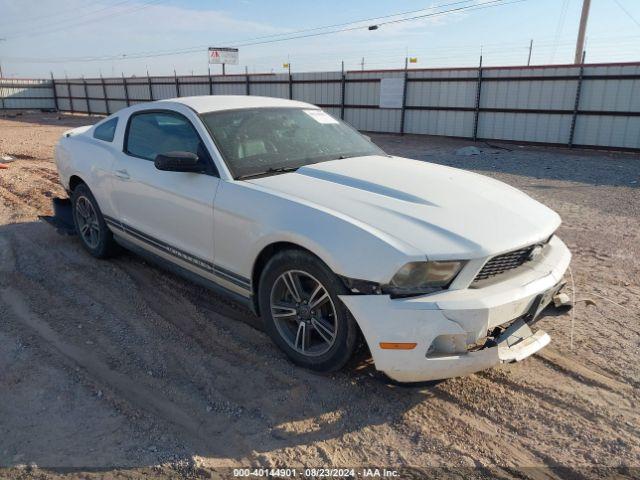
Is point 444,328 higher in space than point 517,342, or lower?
higher

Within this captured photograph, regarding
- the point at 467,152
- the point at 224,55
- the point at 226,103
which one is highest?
the point at 224,55

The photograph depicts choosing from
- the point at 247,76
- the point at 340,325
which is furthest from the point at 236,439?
the point at 247,76

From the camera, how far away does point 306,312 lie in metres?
3.04

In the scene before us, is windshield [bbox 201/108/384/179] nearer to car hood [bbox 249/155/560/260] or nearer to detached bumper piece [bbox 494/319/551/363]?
car hood [bbox 249/155/560/260]

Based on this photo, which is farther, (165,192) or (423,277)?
(165,192)

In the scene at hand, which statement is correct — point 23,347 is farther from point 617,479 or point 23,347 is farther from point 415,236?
point 617,479

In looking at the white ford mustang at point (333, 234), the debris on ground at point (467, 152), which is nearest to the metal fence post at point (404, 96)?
the debris on ground at point (467, 152)

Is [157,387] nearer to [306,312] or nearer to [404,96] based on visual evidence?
[306,312]

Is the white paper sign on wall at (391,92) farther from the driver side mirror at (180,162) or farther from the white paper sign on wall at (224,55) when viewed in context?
the white paper sign on wall at (224,55)

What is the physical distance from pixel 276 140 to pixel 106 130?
6.88 ft

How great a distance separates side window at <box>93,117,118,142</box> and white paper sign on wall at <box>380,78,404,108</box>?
1554cm

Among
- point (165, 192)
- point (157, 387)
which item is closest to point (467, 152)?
point (165, 192)

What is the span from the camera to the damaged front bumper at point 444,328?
2.49 meters

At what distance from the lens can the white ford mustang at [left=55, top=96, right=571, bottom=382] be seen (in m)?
2.56
